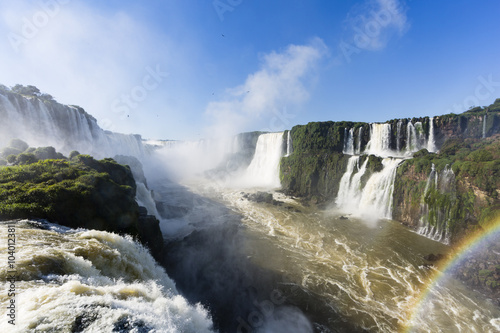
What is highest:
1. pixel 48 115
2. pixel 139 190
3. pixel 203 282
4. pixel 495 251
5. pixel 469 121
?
pixel 469 121

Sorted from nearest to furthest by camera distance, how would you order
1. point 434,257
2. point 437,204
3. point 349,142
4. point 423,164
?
point 434,257
point 437,204
point 423,164
point 349,142

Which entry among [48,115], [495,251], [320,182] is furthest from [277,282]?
[48,115]

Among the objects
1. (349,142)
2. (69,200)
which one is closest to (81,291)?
(69,200)

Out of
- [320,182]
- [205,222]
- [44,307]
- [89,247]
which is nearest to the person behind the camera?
[44,307]

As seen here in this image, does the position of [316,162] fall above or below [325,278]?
above

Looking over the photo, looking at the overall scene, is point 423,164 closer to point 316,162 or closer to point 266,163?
point 316,162

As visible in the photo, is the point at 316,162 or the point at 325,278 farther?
the point at 316,162

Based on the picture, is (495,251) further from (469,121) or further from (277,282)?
(469,121)
